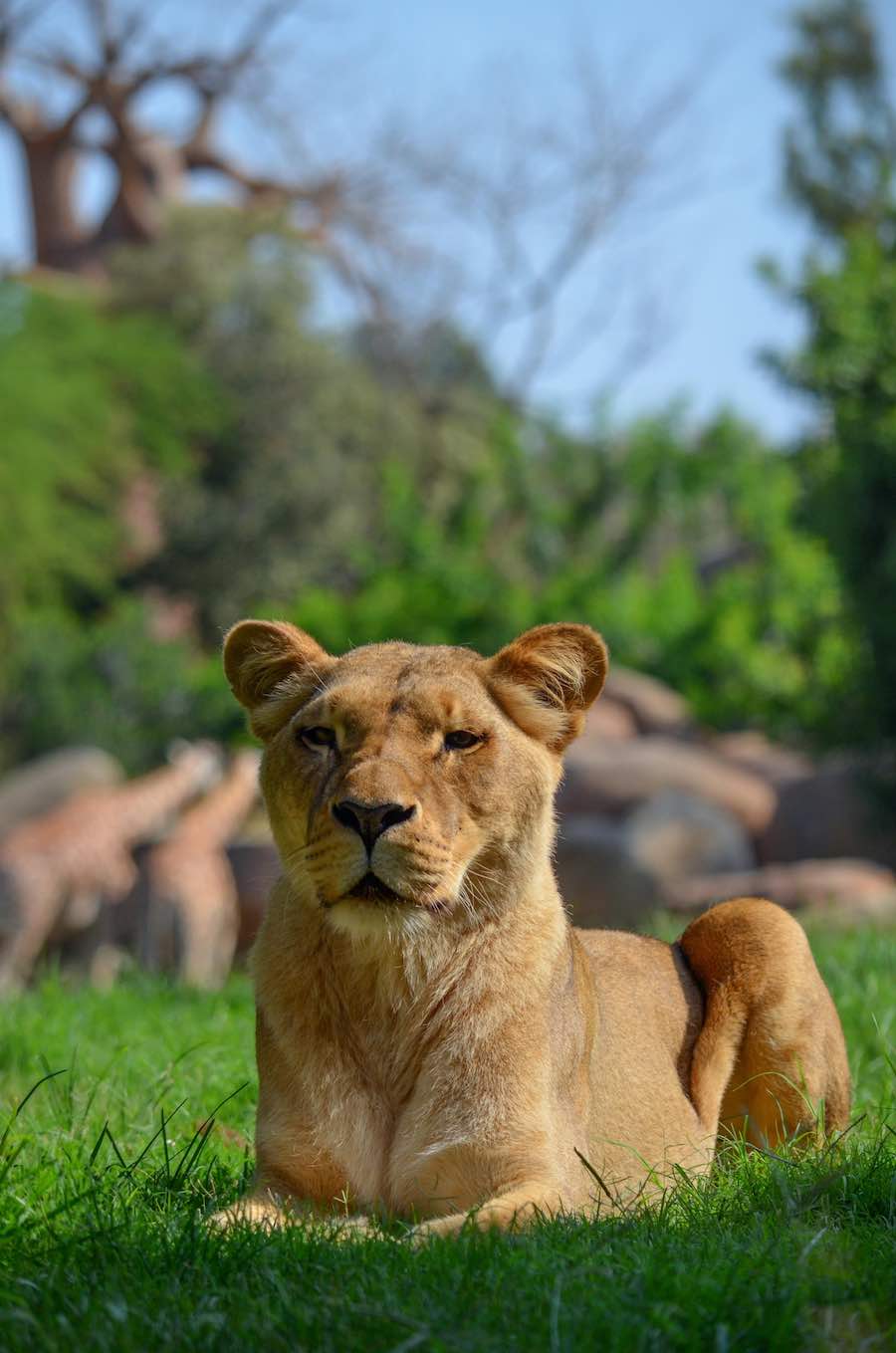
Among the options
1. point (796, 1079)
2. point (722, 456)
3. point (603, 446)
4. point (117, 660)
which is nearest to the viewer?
point (796, 1079)

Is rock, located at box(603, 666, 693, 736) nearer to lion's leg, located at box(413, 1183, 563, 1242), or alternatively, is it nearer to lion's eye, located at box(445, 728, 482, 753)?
lion's eye, located at box(445, 728, 482, 753)

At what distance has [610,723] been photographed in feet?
61.5

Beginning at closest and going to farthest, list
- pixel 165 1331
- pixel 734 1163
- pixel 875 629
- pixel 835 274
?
1. pixel 165 1331
2. pixel 734 1163
3. pixel 875 629
4. pixel 835 274

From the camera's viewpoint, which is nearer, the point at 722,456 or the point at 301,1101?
the point at 301,1101

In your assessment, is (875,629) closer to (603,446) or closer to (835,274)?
(835,274)

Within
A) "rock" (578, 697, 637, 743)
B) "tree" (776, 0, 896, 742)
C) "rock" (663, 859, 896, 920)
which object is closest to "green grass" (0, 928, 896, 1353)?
"rock" (663, 859, 896, 920)

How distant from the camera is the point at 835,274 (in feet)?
43.7

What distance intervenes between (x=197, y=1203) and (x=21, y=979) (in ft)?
34.2

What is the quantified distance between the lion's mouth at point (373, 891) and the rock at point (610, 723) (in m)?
13.6

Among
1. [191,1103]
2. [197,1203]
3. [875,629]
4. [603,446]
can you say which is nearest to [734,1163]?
[197,1203]

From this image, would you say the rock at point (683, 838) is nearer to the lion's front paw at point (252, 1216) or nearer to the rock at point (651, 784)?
the rock at point (651, 784)

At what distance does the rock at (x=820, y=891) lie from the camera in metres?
9.24

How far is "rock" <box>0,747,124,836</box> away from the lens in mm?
16750

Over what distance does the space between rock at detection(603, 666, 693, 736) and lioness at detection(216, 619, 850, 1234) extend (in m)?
15.5
